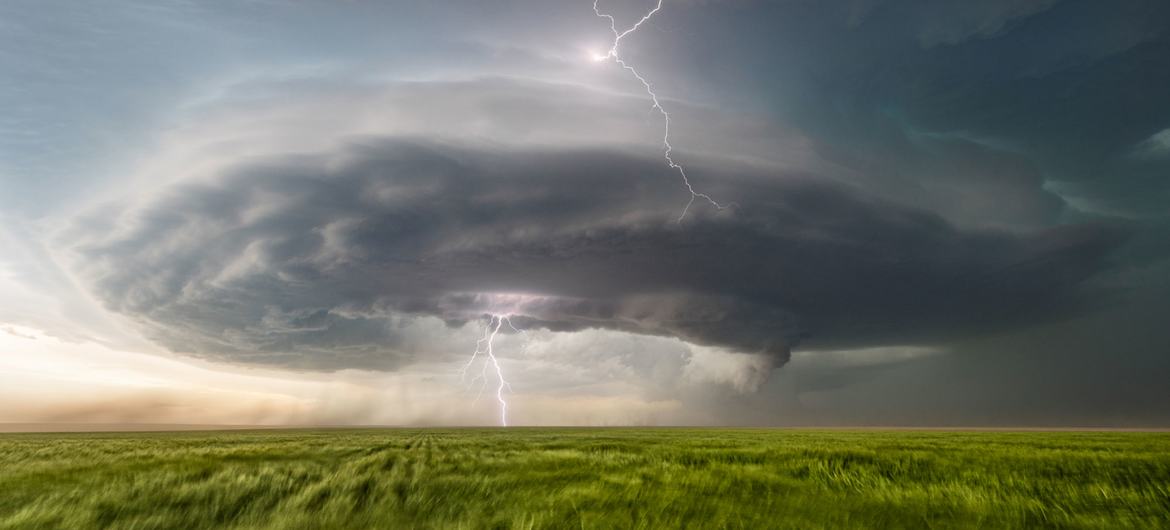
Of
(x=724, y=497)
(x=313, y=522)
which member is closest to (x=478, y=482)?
(x=313, y=522)

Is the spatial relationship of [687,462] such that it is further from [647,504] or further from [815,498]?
[647,504]

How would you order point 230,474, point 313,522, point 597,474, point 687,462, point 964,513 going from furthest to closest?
point 687,462
point 597,474
point 230,474
point 964,513
point 313,522

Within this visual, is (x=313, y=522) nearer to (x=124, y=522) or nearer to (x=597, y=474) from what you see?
(x=124, y=522)

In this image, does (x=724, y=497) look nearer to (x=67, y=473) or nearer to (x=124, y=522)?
(x=124, y=522)

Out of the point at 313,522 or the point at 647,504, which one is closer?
the point at 313,522

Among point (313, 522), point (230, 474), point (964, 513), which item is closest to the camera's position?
point (313, 522)

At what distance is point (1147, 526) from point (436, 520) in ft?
18.8

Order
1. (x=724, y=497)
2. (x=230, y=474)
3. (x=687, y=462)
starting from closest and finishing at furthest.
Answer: (x=724, y=497)
(x=230, y=474)
(x=687, y=462)

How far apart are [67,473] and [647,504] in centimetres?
761

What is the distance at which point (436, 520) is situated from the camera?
436cm

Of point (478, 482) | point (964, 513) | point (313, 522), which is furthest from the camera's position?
point (478, 482)

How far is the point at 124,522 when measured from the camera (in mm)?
4328

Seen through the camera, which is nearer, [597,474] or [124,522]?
[124,522]

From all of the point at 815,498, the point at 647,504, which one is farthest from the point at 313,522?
the point at 815,498
